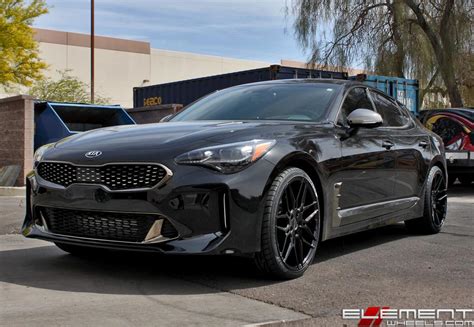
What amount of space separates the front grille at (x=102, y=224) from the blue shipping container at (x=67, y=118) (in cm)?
752

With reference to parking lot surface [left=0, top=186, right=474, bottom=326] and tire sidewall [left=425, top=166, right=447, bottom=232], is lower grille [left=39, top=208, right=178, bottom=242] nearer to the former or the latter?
parking lot surface [left=0, top=186, right=474, bottom=326]

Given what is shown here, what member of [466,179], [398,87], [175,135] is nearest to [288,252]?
[175,135]

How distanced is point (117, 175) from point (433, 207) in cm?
366

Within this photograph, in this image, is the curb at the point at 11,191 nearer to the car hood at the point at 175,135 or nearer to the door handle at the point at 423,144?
the car hood at the point at 175,135

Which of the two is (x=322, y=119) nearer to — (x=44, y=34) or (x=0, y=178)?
(x=0, y=178)

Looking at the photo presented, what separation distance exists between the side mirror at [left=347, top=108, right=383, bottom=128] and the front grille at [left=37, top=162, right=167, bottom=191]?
72.4 inches

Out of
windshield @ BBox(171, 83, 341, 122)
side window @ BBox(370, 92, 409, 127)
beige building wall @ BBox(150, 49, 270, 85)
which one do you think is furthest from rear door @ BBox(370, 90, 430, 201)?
beige building wall @ BBox(150, 49, 270, 85)

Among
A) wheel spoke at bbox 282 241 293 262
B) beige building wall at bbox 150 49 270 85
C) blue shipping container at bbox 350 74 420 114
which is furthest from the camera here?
beige building wall at bbox 150 49 270 85

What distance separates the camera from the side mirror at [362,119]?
500 centimetres

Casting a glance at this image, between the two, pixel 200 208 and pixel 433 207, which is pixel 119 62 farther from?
pixel 200 208

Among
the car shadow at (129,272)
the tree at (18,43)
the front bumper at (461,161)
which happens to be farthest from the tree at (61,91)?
the car shadow at (129,272)

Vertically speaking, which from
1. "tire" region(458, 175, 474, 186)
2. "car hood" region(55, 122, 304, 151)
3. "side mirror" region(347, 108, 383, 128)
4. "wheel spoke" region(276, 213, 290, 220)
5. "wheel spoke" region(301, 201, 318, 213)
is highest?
"side mirror" region(347, 108, 383, 128)

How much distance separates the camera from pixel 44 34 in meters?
40.9

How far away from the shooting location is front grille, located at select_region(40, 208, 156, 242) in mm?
3957
